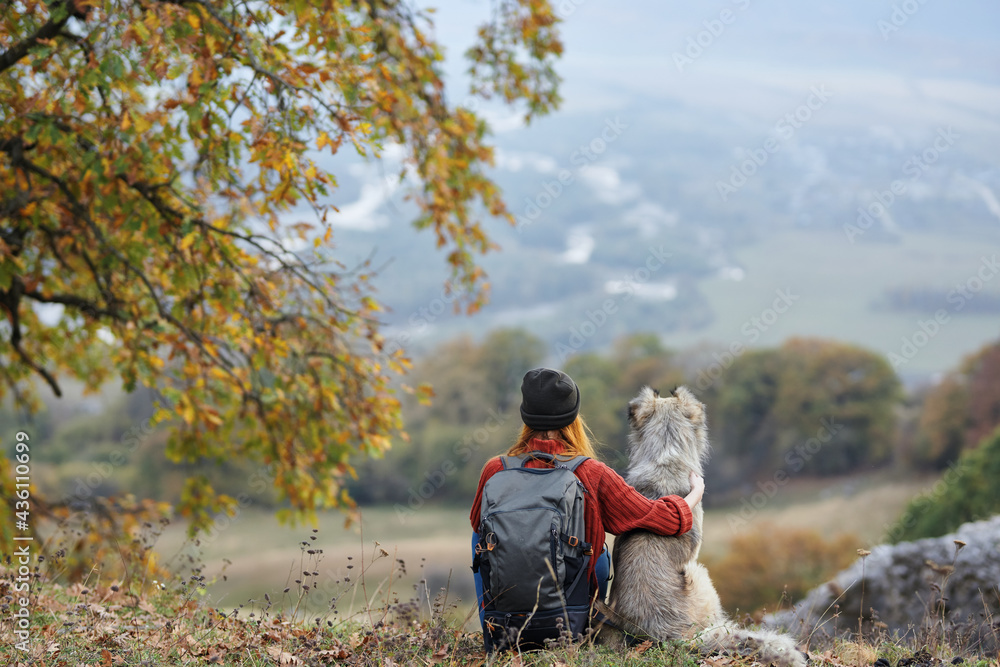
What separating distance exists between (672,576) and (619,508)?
49 cm

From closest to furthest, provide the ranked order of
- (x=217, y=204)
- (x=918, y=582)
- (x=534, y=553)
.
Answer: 1. (x=534, y=553)
2. (x=217, y=204)
3. (x=918, y=582)

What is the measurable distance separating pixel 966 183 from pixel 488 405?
157 meters

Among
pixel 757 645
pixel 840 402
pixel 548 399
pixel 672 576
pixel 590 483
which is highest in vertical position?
→ pixel 840 402

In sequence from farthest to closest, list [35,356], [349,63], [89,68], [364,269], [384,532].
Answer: [384,532], [35,356], [364,269], [349,63], [89,68]

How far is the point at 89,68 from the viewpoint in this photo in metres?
4.70

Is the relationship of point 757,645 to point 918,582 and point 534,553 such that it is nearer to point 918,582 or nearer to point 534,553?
point 534,553

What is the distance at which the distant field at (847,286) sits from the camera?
126 m

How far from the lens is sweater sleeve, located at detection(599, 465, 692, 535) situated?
11.7 feet

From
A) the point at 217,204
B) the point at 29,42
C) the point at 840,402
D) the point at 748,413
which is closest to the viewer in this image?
the point at 29,42

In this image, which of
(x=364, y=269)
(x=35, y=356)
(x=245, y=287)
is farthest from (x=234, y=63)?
(x=35, y=356)

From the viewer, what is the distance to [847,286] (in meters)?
156

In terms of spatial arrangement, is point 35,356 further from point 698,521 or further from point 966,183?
point 966,183

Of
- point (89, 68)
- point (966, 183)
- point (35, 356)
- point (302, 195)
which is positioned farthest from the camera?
point (966, 183)

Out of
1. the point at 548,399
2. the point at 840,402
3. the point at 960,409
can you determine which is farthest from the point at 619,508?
the point at 840,402
